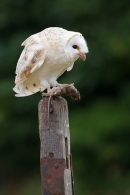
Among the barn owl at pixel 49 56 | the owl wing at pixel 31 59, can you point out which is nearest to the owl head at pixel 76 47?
the barn owl at pixel 49 56

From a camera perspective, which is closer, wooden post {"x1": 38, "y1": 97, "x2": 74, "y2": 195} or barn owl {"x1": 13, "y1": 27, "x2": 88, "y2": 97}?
wooden post {"x1": 38, "y1": 97, "x2": 74, "y2": 195}

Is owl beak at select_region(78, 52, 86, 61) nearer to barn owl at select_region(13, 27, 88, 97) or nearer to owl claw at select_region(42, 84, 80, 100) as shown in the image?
barn owl at select_region(13, 27, 88, 97)

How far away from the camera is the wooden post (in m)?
3.53

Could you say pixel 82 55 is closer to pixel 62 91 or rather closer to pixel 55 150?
pixel 62 91

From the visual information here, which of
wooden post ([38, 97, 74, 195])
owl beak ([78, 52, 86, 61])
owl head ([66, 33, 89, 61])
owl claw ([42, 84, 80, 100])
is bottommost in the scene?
wooden post ([38, 97, 74, 195])

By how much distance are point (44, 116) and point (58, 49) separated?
0.34 meters

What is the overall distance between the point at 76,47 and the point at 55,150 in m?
0.52

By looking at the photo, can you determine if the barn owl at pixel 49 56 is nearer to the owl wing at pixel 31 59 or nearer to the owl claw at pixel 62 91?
the owl wing at pixel 31 59

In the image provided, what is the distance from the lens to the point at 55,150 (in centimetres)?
354

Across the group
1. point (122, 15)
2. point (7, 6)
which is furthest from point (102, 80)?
point (7, 6)

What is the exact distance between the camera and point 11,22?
798 centimetres

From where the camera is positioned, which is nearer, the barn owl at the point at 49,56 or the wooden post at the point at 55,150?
the wooden post at the point at 55,150

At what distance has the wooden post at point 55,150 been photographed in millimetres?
3525

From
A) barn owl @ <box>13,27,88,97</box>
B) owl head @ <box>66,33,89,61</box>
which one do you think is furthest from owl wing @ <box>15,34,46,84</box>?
owl head @ <box>66,33,89,61</box>
